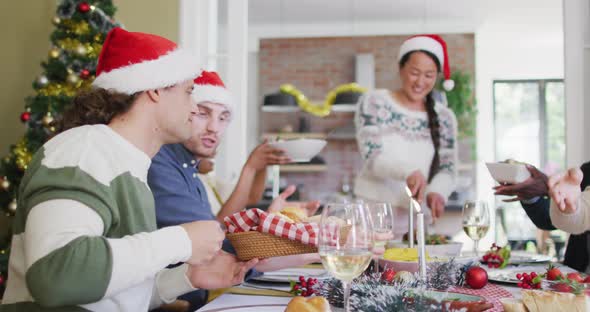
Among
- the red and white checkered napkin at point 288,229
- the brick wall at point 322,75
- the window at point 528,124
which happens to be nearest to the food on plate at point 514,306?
the red and white checkered napkin at point 288,229

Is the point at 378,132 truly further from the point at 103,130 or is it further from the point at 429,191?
the point at 103,130

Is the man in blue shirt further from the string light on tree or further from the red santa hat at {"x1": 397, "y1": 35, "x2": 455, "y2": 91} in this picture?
the string light on tree

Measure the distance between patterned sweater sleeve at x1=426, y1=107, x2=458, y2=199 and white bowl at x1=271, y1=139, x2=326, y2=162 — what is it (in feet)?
2.57

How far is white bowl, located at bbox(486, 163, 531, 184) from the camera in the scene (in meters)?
1.64

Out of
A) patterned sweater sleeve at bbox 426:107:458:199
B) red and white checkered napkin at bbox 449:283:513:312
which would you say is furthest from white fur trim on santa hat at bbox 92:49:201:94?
patterned sweater sleeve at bbox 426:107:458:199

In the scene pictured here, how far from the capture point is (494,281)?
1419 millimetres

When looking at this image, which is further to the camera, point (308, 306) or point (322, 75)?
point (322, 75)

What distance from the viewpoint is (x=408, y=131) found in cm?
275

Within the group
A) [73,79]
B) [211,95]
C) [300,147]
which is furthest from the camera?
[73,79]

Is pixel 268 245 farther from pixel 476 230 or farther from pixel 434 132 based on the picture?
pixel 434 132

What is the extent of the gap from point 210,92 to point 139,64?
32.2 inches

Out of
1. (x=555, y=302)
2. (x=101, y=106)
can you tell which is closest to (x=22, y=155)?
(x=101, y=106)

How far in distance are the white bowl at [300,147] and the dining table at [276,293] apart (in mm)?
A: 494

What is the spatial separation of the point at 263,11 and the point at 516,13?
2.93 meters
